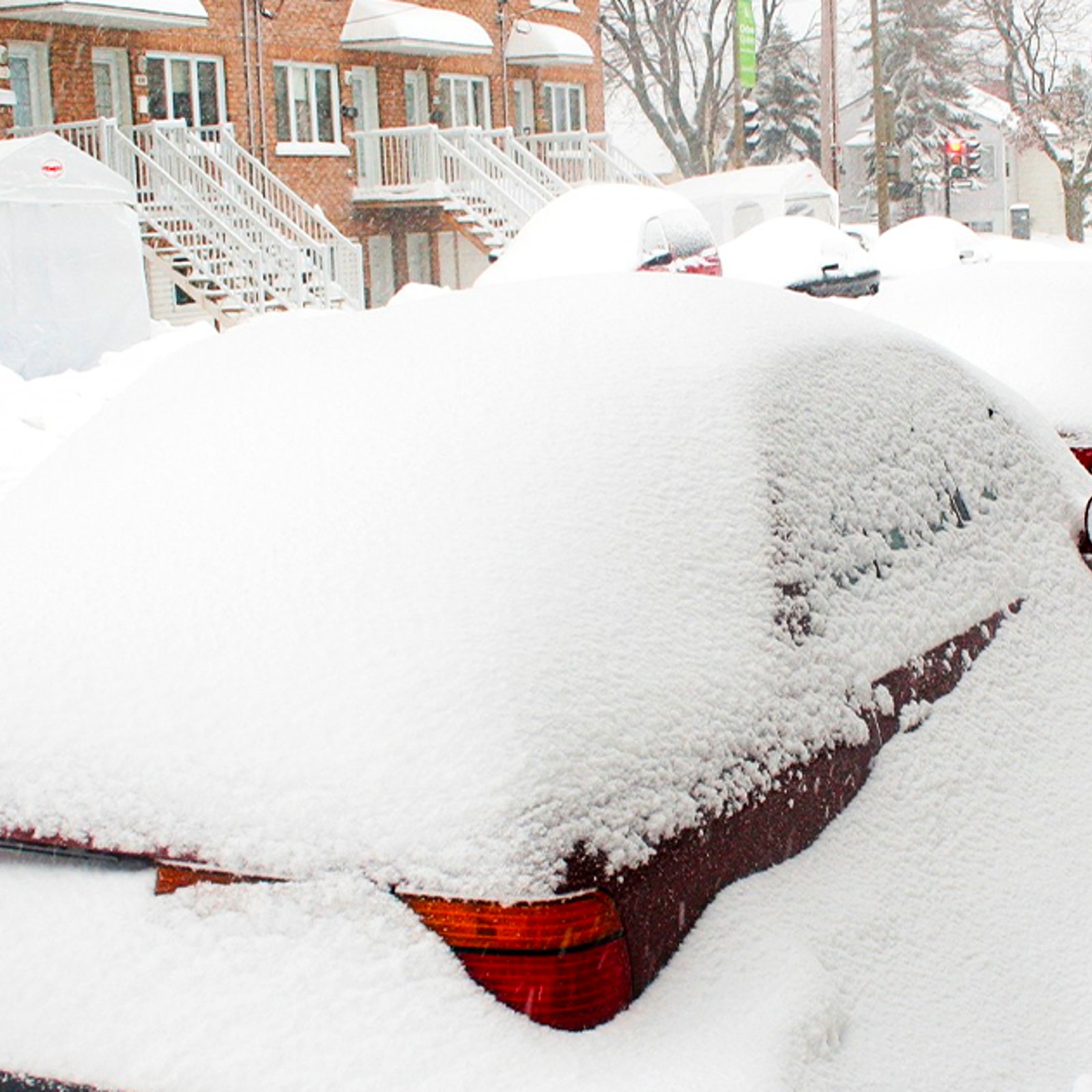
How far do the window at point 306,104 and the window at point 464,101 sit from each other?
2681 mm

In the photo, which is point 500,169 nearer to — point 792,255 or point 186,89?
point 186,89

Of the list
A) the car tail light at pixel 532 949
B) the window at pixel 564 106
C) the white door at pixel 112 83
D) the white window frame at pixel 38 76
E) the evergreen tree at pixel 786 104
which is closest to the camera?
the car tail light at pixel 532 949

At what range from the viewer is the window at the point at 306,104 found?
2716 cm

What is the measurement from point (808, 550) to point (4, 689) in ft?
4.28

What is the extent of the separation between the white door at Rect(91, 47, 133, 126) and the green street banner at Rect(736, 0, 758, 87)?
17589 millimetres

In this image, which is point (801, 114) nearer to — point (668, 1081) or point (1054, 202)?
point (1054, 202)

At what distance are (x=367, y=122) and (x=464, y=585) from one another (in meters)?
27.8

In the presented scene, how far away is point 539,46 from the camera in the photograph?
3166 centimetres

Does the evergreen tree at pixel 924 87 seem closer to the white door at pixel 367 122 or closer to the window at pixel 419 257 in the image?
the window at pixel 419 257

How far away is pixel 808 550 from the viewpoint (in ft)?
9.23

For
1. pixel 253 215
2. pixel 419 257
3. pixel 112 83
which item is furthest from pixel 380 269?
pixel 253 215

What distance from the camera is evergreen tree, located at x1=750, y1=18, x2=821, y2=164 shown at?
189 ft

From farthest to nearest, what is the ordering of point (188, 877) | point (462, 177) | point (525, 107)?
point (525, 107) < point (462, 177) < point (188, 877)

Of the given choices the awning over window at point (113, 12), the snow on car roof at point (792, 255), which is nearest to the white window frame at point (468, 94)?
the awning over window at point (113, 12)
